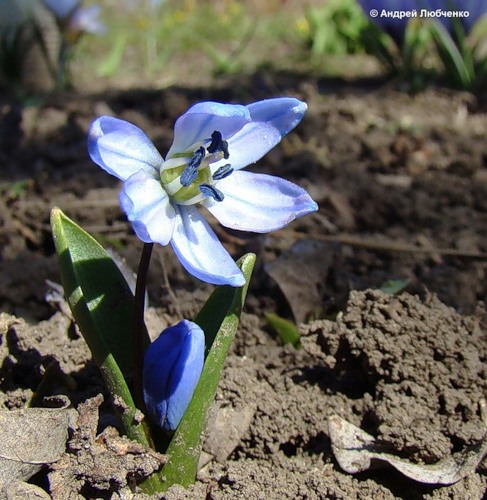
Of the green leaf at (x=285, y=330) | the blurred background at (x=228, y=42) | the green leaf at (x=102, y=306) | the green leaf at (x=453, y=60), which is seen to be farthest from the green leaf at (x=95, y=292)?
the green leaf at (x=453, y=60)

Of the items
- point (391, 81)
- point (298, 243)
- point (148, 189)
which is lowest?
point (391, 81)

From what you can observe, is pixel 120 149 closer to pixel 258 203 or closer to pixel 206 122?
pixel 206 122

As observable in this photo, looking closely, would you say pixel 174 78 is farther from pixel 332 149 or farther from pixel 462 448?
pixel 462 448

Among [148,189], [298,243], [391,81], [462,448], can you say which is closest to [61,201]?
[298,243]

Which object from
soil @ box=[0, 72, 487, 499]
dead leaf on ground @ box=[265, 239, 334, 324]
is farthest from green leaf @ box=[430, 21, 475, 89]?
dead leaf on ground @ box=[265, 239, 334, 324]

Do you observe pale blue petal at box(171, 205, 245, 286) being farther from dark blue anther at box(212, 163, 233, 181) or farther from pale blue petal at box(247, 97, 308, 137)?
pale blue petal at box(247, 97, 308, 137)

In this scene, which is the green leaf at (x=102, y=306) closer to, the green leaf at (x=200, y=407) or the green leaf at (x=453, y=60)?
the green leaf at (x=200, y=407)

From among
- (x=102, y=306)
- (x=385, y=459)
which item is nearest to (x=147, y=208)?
(x=102, y=306)
